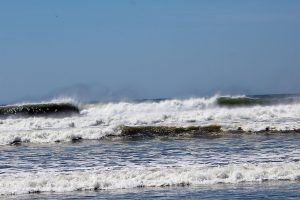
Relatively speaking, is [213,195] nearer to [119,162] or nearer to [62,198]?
[62,198]

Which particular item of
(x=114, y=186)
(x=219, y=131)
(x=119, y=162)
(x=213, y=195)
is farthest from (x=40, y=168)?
(x=219, y=131)

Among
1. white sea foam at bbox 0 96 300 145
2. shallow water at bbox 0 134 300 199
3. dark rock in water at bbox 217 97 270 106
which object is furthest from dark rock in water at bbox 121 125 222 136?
dark rock in water at bbox 217 97 270 106

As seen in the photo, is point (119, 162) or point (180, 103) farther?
point (180, 103)

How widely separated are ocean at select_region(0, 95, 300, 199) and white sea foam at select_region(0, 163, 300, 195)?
2 centimetres

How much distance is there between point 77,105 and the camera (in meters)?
45.2

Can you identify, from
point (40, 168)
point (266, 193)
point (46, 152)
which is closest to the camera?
point (266, 193)

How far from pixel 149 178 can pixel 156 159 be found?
127 inches

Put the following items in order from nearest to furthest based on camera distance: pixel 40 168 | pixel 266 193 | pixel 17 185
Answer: pixel 266 193 → pixel 17 185 → pixel 40 168

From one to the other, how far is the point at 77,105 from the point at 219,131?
2147cm

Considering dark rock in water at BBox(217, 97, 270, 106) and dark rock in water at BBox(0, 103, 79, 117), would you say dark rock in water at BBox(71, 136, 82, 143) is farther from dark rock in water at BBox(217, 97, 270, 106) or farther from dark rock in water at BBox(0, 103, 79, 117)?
dark rock in water at BBox(217, 97, 270, 106)

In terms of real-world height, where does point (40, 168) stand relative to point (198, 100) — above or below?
below

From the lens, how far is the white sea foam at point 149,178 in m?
13.5

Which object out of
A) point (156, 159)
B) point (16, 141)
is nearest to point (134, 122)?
point (16, 141)

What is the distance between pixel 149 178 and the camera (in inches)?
546
